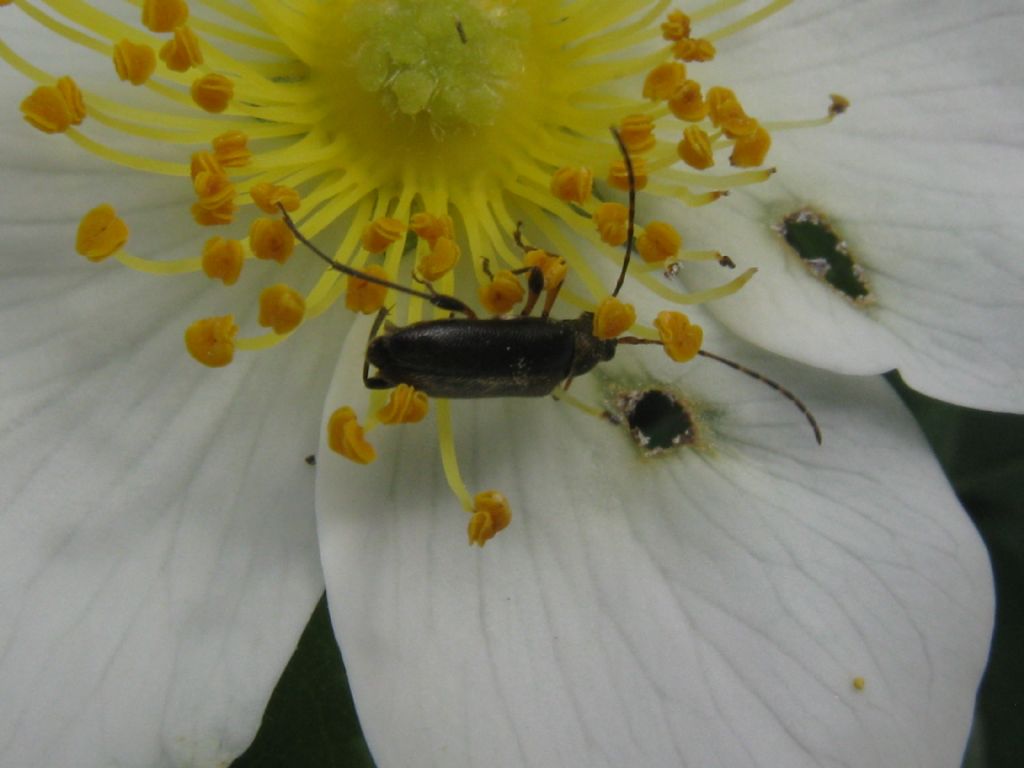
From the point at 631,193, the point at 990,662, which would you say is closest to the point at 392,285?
the point at 631,193

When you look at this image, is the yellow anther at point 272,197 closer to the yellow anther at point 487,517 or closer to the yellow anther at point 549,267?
the yellow anther at point 549,267

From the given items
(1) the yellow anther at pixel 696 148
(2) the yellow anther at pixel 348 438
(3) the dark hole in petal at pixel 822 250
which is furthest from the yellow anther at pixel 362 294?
(3) the dark hole in petal at pixel 822 250

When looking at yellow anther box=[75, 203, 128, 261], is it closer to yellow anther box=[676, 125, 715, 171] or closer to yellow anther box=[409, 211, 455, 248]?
yellow anther box=[409, 211, 455, 248]

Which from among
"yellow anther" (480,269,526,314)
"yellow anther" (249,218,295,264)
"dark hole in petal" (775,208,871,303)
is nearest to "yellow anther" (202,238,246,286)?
"yellow anther" (249,218,295,264)

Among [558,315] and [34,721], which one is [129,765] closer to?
[34,721]

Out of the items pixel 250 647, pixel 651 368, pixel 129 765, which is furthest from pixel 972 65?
pixel 129 765
